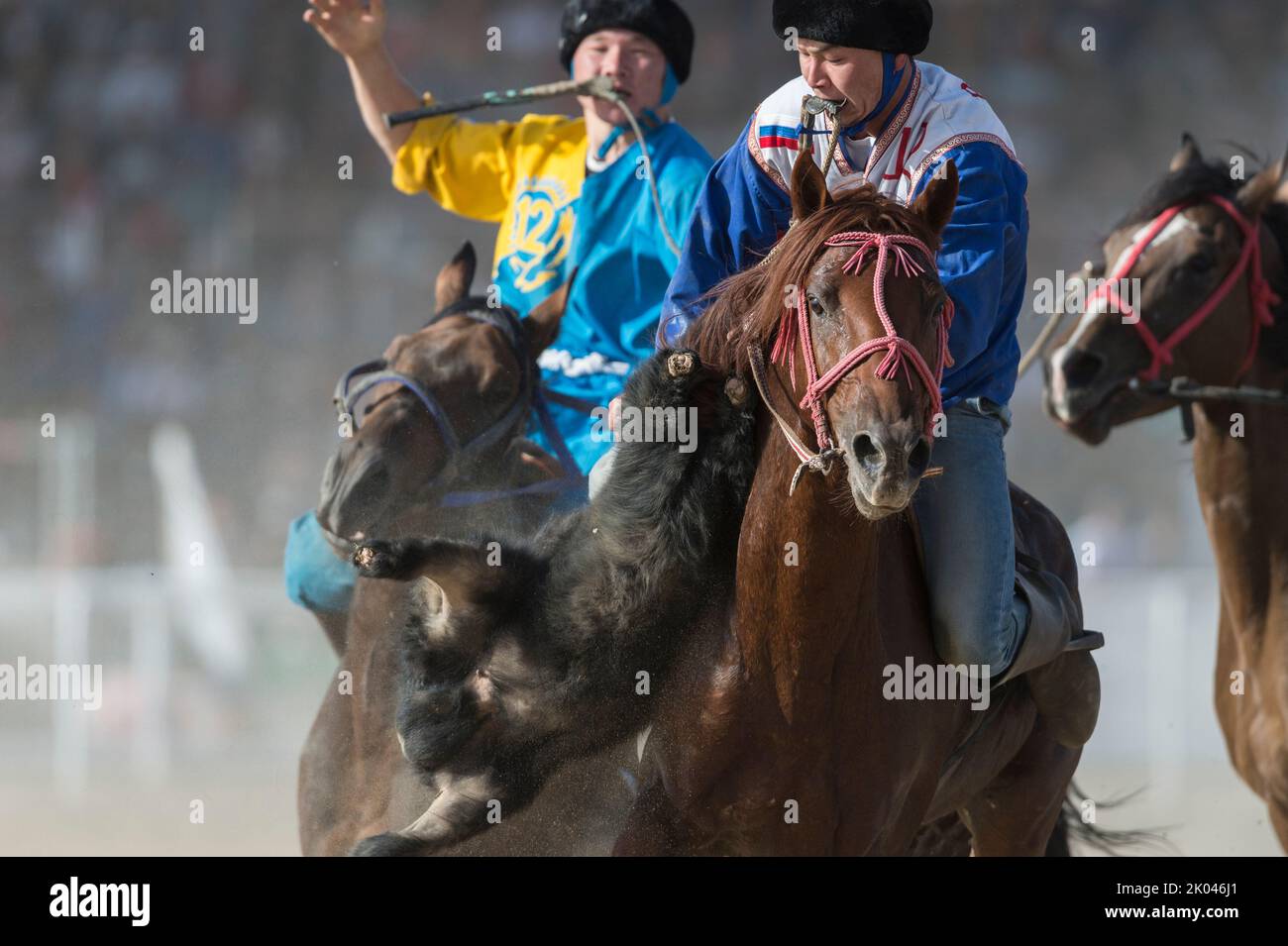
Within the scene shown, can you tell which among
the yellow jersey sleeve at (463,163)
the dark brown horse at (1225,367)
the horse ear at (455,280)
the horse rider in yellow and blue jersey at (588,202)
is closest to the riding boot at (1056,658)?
the dark brown horse at (1225,367)

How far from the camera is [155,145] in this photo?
9.49 metres

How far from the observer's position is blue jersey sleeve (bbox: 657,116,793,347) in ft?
10.00

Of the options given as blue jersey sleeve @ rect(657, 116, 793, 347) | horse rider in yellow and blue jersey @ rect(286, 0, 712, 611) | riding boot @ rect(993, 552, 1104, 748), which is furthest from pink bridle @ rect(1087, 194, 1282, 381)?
blue jersey sleeve @ rect(657, 116, 793, 347)

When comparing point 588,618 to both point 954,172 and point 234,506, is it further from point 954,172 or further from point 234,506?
point 234,506

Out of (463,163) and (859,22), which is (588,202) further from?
(859,22)

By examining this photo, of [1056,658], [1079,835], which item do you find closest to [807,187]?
[1056,658]

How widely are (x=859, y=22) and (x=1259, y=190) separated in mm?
1785

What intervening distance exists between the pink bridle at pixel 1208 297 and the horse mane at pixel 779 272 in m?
1.72

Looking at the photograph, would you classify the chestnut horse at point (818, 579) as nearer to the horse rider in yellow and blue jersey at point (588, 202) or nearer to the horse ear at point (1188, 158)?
the horse rider in yellow and blue jersey at point (588, 202)

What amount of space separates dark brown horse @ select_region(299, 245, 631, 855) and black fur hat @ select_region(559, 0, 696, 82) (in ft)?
2.92

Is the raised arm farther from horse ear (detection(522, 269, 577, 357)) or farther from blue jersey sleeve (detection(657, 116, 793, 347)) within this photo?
blue jersey sleeve (detection(657, 116, 793, 347))

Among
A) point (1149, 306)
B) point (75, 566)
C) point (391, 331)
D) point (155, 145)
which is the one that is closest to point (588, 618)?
point (1149, 306)

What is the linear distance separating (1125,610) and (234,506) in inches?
167

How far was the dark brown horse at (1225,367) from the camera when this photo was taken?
13.6 ft
